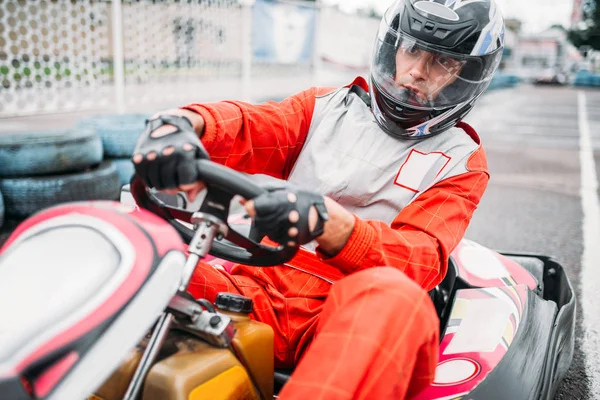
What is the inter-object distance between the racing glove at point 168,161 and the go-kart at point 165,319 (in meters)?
0.04

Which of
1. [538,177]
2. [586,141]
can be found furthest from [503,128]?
[538,177]

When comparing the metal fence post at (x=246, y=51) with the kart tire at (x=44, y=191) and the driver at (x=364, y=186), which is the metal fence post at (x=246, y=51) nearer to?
the kart tire at (x=44, y=191)

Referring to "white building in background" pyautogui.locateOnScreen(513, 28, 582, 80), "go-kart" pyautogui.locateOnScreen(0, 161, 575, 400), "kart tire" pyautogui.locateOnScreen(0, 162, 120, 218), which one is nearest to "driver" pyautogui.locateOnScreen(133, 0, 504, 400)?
"go-kart" pyautogui.locateOnScreen(0, 161, 575, 400)

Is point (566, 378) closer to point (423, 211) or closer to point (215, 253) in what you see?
point (423, 211)

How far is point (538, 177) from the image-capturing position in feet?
19.9

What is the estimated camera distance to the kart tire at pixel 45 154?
3.55 metres

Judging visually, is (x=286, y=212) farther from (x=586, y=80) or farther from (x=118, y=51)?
(x=586, y=80)

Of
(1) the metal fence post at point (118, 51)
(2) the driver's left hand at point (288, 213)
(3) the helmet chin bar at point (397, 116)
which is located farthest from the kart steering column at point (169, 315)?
(1) the metal fence post at point (118, 51)

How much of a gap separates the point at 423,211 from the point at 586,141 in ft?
26.8

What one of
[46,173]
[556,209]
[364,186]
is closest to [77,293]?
[364,186]

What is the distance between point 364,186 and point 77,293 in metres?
1.00

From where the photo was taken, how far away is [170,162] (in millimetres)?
1169

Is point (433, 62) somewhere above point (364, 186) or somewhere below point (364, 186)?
above

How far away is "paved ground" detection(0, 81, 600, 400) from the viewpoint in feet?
8.36
